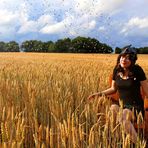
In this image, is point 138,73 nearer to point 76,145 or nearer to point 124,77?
point 124,77

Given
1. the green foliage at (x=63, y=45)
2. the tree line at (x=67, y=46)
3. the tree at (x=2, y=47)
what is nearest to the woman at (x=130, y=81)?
the tree line at (x=67, y=46)

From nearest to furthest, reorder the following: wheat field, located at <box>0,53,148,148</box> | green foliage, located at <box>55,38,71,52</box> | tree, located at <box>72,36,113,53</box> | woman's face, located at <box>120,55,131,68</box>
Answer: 1. wheat field, located at <box>0,53,148,148</box>
2. woman's face, located at <box>120,55,131,68</box>
3. tree, located at <box>72,36,113,53</box>
4. green foliage, located at <box>55,38,71,52</box>

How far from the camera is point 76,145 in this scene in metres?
2.70

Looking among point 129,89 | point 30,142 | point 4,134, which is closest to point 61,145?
point 4,134

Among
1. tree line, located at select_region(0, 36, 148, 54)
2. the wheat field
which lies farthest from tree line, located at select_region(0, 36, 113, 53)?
the wheat field

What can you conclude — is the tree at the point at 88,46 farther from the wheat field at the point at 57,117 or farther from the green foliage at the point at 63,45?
the wheat field at the point at 57,117

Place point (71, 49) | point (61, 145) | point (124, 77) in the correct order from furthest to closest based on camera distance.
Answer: point (71, 49) < point (124, 77) < point (61, 145)

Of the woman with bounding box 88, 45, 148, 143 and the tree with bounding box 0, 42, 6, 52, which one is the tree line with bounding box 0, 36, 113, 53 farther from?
the woman with bounding box 88, 45, 148, 143

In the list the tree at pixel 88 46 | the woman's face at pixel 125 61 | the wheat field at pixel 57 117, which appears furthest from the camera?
the tree at pixel 88 46

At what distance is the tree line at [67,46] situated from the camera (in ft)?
106

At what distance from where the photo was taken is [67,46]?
35812mm

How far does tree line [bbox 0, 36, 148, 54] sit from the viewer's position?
32438 millimetres

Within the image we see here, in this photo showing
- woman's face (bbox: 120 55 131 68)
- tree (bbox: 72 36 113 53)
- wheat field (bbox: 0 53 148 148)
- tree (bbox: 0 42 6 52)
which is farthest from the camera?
tree (bbox: 0 42 6 52)

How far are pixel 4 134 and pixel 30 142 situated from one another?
2.98ft
